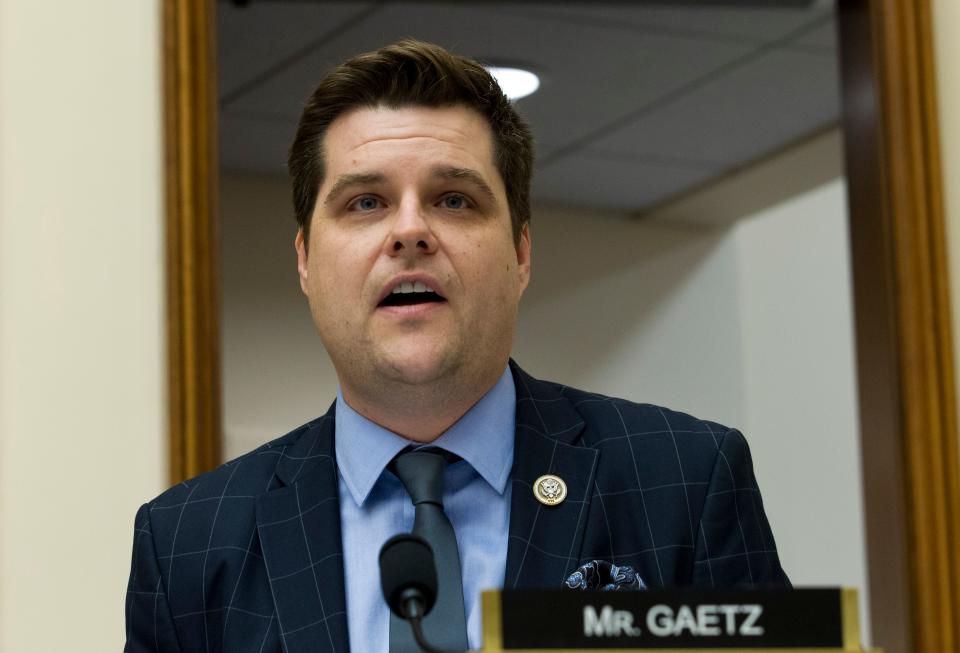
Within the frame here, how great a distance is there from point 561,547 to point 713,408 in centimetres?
482

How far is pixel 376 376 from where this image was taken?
1.62 metres

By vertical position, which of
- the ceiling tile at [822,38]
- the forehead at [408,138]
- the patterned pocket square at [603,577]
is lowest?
the patterned pocket square at [603,577]

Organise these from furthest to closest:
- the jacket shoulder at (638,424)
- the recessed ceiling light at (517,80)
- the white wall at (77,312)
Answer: the recessed ceiling light at (517,80) → the white wall at (77,312) → the jacket shoulder at (638,424)

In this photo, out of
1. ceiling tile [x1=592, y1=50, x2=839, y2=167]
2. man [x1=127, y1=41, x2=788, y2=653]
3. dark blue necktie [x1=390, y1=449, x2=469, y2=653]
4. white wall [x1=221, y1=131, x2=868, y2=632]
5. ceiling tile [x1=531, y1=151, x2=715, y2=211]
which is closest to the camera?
dark blue necktie [x1=390, y1=449, x2=469, y2=653]

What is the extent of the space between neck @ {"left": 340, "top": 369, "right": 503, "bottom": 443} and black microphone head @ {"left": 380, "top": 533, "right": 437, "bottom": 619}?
1.61 feet

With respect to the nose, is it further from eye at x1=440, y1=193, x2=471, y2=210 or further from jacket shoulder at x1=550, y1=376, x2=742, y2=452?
jacket shoulder at x1=550, y1=376, x2=742, y2=452

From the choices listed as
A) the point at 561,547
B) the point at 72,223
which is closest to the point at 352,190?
the point at 561,547

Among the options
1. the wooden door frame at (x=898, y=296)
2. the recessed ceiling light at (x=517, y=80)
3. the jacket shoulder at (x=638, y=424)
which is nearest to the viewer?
the jacket shoulder at (x=638, y=424)

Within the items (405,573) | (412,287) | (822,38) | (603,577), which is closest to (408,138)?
(412,287)

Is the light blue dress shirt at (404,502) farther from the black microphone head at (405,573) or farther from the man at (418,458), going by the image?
the black microphone head at (405,573)

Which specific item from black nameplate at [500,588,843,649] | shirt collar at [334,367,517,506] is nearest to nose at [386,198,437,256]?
shirt collar at [334,367,517,506]

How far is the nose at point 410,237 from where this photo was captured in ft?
5.17

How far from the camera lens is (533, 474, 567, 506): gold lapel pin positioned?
5.28 ft

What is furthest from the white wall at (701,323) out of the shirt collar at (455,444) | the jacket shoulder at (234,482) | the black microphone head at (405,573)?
the black microphone head at (405,573)
